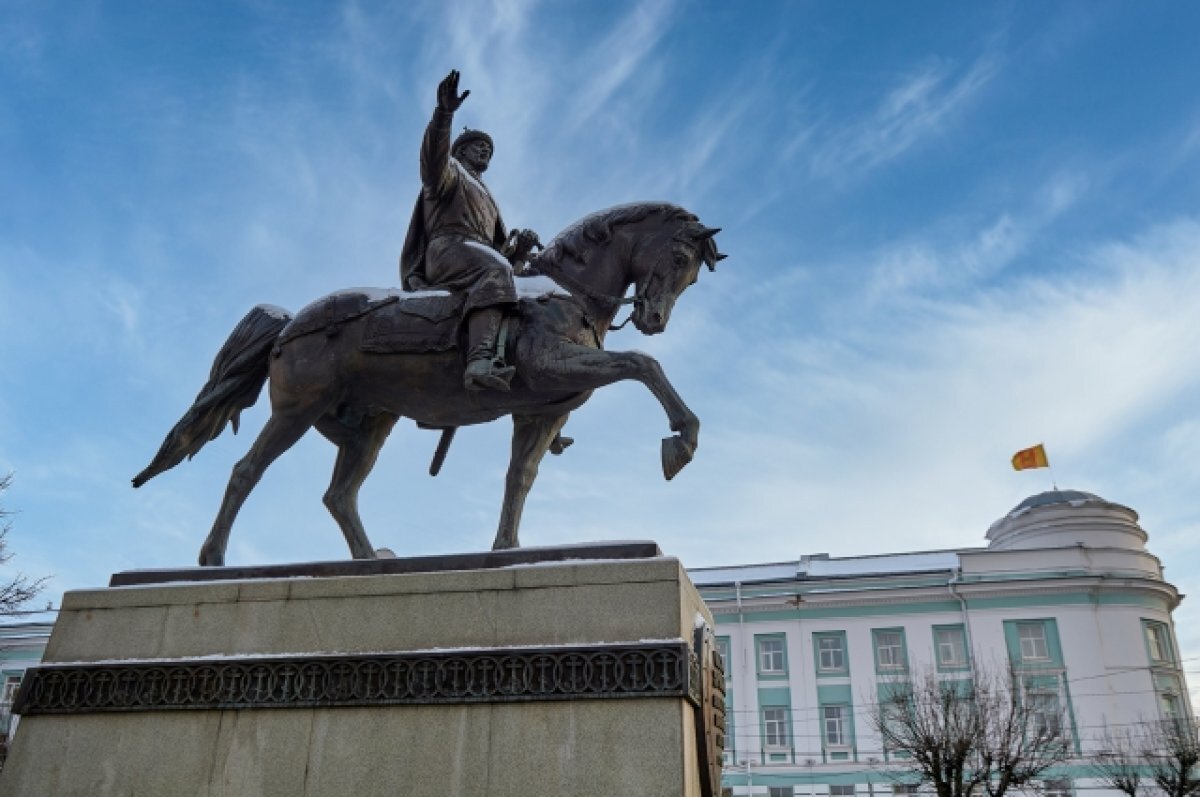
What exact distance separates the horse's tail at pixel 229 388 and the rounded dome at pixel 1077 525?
39.2m

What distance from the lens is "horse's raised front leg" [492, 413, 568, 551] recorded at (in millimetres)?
7250

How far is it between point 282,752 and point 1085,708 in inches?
1489

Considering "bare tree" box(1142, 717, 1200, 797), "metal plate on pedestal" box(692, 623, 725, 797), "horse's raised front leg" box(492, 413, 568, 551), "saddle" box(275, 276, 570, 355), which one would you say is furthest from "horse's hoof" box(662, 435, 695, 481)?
"bare tree" box(1142, 717, 1200, 797)

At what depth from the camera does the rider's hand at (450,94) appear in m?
7.11

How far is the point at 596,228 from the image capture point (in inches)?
301

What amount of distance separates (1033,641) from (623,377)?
3693 cm

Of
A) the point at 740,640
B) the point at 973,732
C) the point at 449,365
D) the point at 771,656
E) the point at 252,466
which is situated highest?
the point at 740,640

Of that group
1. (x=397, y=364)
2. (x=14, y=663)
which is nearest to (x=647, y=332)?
(x=397, y=364)

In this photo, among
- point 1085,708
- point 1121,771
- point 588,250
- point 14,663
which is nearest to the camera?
point 588,250

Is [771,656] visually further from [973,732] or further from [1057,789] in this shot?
[973,732]

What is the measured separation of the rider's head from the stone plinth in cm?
396

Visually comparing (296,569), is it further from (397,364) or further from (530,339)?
(530,339)

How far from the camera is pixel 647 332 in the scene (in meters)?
7.29

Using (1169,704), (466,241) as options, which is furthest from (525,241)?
(1169,704)
